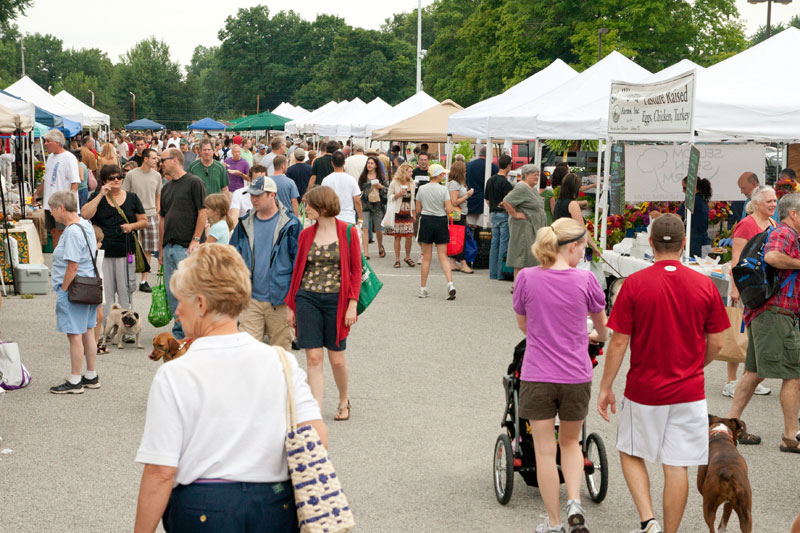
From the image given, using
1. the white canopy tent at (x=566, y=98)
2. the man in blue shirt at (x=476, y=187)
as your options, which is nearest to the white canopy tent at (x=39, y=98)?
the man in blue shirt at (x=476, y=187)

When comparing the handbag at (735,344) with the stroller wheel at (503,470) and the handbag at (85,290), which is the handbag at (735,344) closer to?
the stroller wheel at (503,470)

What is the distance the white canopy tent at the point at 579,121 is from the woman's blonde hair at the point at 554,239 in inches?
312

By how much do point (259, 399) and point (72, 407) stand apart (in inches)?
209

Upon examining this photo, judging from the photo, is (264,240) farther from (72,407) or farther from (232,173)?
(232,173)

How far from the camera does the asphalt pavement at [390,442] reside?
17.1ft

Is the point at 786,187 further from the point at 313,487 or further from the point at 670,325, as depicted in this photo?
the point at 313,487

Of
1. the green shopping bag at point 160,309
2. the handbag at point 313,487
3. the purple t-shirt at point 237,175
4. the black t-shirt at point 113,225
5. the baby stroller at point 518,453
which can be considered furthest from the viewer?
the purple t-shirt at point 237,175

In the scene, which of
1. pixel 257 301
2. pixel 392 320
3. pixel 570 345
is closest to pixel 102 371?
pixel 257 301

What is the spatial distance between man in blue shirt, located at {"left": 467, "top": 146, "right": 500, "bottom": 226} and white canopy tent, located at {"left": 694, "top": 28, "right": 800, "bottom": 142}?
601 cm

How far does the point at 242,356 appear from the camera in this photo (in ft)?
8.66

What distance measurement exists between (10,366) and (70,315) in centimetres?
68

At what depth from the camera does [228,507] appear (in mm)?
2590

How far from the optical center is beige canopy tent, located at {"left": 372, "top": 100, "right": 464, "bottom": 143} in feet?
71.2

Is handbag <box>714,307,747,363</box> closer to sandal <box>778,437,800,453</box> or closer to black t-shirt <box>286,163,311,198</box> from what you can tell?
sandal <box>778,437,800,453</box>
